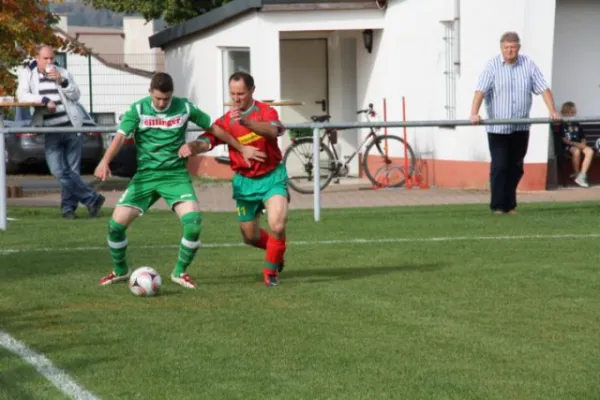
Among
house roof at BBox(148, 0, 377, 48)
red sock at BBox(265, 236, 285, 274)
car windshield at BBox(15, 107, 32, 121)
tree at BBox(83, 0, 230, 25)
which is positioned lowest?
red sock at BBox(265, 236, 285, 274)

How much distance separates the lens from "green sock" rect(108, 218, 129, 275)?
34.3 feet

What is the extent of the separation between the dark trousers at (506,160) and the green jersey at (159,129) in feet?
19.2

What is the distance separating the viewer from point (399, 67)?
23312 mm

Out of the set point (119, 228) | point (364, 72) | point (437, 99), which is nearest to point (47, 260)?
point (119, 228)

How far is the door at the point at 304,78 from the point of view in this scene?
2548cm

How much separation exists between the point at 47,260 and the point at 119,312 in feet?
10.2

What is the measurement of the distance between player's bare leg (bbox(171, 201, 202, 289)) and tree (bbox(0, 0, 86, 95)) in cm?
1191

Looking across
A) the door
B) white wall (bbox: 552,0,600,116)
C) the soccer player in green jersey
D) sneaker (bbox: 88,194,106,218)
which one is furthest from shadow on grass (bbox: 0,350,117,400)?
the door

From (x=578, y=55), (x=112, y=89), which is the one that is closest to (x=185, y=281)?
(x=578, y=55)

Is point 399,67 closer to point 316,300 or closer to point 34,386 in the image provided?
point 316,300

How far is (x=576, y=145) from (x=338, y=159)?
3856 millimetres

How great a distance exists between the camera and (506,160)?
15672 mm

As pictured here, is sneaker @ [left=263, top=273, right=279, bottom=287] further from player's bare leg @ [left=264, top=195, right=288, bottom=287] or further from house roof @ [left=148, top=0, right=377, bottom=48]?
house roof @ [left=148, top=0, right=377, bottom=48]

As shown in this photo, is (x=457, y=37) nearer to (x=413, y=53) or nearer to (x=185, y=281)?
(x=413, y=53)
